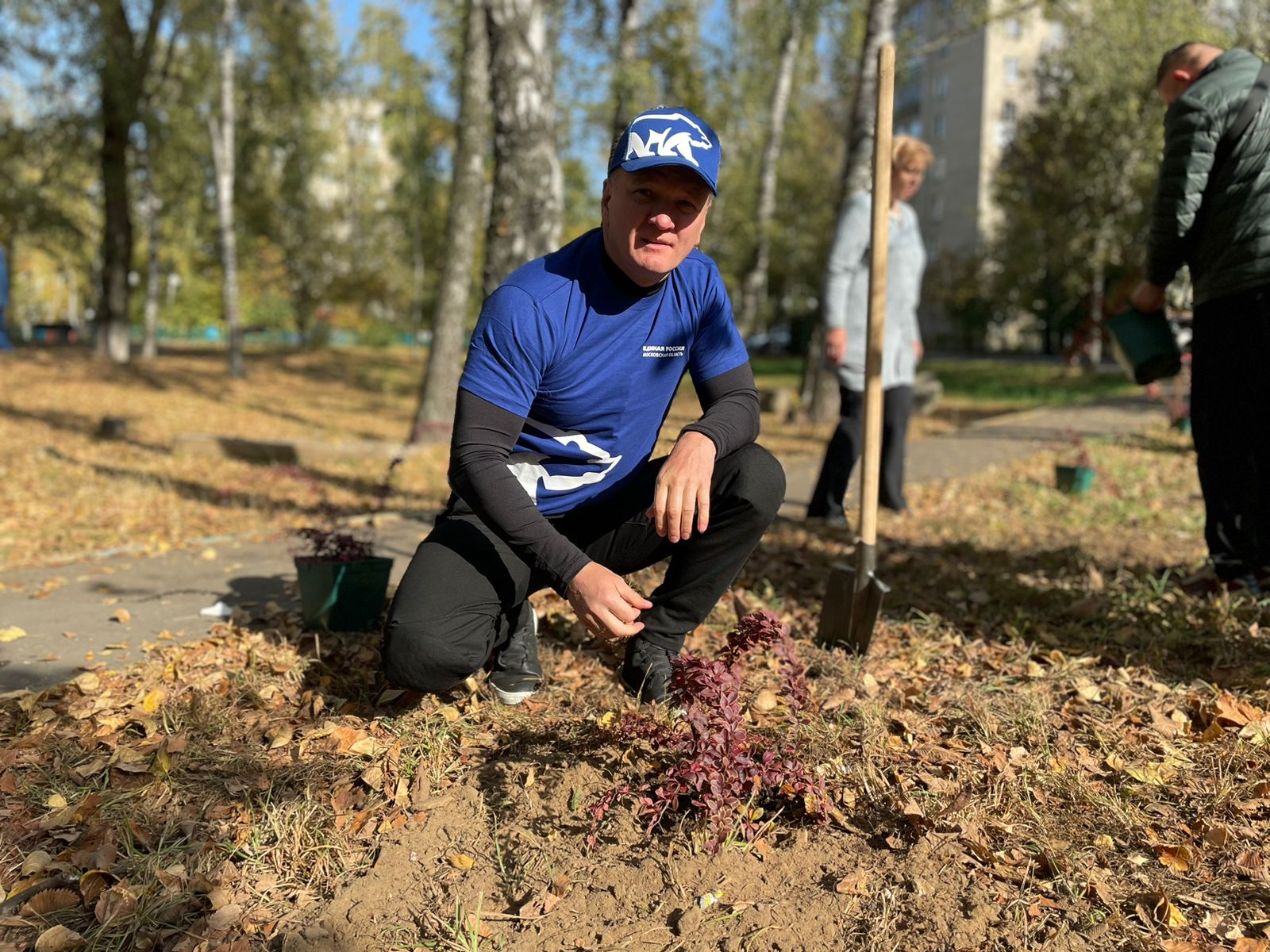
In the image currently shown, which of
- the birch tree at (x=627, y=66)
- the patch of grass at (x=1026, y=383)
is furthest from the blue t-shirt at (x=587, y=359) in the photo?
the patch of grass at (x=1026, y=383)

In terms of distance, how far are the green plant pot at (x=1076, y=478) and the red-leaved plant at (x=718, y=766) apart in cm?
534

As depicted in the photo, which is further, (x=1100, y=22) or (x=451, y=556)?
→ (x=1100, y=22)

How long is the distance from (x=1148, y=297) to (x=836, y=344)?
1.75m

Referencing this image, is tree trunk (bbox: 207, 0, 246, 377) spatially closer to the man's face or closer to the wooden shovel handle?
the wooden shovel handle

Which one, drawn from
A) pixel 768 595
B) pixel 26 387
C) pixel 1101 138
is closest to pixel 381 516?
pixel 768 595

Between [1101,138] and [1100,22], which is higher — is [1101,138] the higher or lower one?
the lower one

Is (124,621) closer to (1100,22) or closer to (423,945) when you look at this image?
(423,945)

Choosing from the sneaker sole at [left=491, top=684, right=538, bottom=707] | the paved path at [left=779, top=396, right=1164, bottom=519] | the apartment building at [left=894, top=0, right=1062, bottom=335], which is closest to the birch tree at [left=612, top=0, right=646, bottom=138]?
the paved path at [left=779, top=396, right=1164, bottom=519]

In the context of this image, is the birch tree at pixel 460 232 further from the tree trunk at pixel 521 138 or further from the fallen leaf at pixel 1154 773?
the fallen leaf at pixel 1154 773

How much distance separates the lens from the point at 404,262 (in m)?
41.2

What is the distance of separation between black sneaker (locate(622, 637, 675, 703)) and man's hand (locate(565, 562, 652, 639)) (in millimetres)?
638

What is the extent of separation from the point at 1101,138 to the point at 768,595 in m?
21.8

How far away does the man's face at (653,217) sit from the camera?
264cm

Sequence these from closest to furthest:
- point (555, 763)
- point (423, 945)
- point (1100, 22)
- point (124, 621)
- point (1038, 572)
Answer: point (423, 945), point (555, 763), point (124, 621), point (1038, 572), point (1100, 22)
